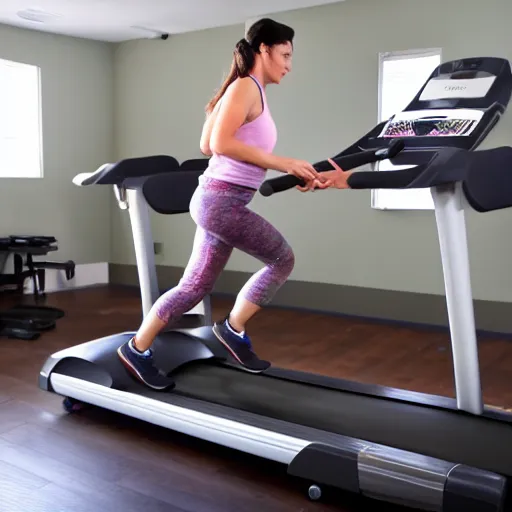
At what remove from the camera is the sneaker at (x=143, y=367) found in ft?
7.94

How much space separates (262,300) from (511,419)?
3.10 feet

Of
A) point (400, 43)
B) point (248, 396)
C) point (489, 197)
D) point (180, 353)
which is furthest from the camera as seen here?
point (400, 43)

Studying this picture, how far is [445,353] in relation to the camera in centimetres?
368

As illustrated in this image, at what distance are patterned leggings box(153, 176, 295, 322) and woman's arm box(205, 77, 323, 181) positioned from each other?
150 mm

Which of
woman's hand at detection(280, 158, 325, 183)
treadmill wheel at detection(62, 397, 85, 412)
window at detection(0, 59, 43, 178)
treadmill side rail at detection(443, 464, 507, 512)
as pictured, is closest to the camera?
treadmill side rail at detection(443, 464, 507, 512)

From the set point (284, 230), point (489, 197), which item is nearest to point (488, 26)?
point (284, 230)

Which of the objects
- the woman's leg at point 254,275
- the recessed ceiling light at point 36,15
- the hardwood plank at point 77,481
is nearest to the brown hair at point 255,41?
the woman's leg at point 254,275

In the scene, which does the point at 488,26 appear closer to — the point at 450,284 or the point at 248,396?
the point at 450,284

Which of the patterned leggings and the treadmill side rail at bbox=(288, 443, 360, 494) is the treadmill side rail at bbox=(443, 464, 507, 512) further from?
the patterned leggings

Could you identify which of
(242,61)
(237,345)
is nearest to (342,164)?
(242,61)

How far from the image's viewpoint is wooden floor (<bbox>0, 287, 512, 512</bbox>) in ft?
6.28

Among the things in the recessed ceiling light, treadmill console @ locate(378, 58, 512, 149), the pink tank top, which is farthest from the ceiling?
the pink tank top

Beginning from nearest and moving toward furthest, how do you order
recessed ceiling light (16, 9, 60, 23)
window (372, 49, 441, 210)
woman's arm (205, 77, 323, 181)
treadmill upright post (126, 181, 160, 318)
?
woman's arm (205, 77, 323, 181), treadmill upright post (126, 181, 160, 318), window (372, 49, 441, 210), recessed ceiling light (16, 9, 60, 23)

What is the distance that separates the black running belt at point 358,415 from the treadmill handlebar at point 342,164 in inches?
29.7
